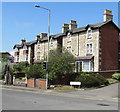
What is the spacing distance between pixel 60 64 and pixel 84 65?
405 inches

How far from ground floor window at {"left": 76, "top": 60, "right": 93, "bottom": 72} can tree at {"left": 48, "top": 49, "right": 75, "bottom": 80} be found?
Result: 791cm

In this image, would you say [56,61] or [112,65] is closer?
[56,61]

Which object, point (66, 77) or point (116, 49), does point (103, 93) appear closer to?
point (66, 77)

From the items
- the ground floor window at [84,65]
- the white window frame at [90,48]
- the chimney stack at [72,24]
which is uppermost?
the chimney stack at [72,24]

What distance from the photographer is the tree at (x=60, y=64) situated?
2902 cm

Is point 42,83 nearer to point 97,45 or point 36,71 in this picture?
point 36,71

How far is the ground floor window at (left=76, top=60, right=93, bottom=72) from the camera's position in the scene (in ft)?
123

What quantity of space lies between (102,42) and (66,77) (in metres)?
10.1

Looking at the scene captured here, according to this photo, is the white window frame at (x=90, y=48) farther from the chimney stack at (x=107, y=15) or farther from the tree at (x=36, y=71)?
the tree at (x=36, y=71)

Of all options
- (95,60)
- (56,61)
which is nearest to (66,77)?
(56,61)

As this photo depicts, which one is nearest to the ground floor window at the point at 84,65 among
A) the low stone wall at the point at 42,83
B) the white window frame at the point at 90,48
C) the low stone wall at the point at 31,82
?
the white window frame at the point at 90,48

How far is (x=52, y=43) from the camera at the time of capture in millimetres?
48594

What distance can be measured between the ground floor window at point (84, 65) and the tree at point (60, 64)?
7914 mm

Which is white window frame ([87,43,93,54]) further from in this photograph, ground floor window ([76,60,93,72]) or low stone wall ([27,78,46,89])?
low stone wall ([27,78,46,89])
